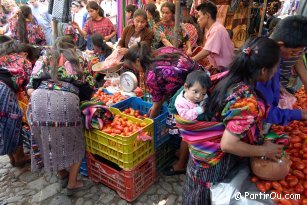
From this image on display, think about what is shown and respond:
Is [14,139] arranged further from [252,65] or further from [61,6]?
[252,65]

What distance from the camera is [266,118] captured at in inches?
77.3

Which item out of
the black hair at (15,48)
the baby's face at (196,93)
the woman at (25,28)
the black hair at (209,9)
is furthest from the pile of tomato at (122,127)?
the woman at (25,28)

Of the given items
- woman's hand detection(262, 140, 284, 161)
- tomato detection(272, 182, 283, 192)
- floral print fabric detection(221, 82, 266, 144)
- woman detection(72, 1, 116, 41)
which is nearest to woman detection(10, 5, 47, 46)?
woman detection(72, 1, 116, 41)

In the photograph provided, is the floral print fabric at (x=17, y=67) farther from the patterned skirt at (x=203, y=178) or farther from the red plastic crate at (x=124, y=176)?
the patterned skirt at (x=203, y=178)

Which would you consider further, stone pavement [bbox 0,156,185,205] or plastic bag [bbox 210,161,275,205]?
stone pavement [bbox 0,156,185,205]

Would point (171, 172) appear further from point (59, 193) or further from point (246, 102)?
point (246, 102)

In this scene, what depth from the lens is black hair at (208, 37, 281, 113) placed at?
5.48ft

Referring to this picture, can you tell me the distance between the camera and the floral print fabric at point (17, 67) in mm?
3234

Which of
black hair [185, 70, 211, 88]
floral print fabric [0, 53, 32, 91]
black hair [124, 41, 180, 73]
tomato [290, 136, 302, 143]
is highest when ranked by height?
black hair [124, 41, 180, 73]

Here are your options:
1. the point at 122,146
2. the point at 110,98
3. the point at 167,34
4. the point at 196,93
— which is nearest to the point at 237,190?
the point at 196,93

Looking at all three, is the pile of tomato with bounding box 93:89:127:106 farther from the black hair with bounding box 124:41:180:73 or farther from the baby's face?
the baby's face

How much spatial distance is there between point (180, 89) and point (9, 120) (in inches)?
89.2

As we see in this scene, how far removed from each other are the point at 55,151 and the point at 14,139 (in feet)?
2.97

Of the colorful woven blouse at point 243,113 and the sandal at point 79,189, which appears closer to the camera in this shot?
the colorful woven blouse at point 243,113
